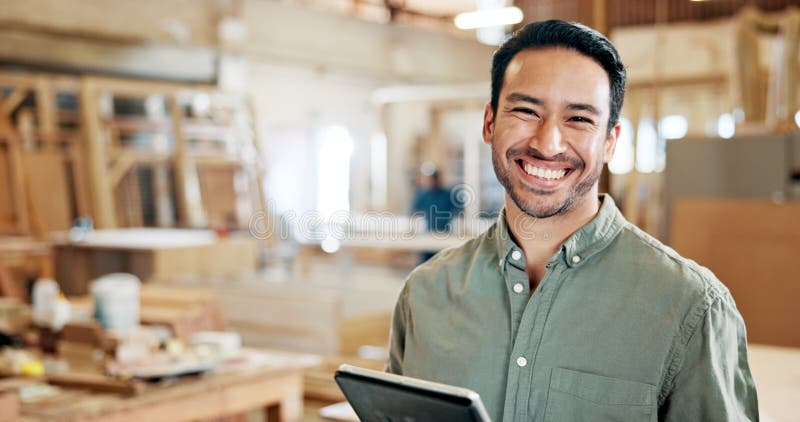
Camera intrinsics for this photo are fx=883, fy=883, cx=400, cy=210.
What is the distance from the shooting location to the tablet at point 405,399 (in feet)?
4.05

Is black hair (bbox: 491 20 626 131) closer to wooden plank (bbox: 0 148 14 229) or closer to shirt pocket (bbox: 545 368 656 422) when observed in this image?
shirt pocket (bbox: 545 368 656 422)

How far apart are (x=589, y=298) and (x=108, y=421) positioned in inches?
78.4

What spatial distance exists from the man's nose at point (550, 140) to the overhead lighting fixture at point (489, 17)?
20.6 ft

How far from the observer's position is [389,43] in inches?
534

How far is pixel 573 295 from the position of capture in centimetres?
163

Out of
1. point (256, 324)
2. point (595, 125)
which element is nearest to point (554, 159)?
point (595, 125)

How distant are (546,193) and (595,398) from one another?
0.38 meters

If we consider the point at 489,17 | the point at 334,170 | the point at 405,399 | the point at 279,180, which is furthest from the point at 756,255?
the point at 334,170

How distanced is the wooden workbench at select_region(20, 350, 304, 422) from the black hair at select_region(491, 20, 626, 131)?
77.2 inches

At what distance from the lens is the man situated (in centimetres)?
153

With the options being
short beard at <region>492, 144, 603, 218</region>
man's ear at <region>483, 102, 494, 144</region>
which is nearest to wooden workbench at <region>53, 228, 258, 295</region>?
man's ear at <region>483, 102, 494, 144</region>

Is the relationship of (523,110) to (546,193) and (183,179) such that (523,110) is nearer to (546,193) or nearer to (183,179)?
(546,193)

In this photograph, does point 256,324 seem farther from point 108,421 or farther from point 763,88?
point 763,88

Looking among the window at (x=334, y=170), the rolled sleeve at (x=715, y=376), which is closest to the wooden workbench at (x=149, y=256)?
the rolled sleeve at (x=715, y=376)
